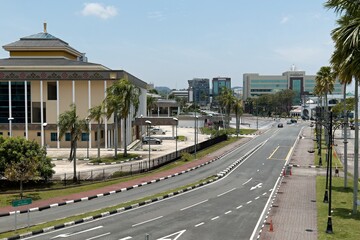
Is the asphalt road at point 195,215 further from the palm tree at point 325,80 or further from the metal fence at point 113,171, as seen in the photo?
the palm tree at point 325,80

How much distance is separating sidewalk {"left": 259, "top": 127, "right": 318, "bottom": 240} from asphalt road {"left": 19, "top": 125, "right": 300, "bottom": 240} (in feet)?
3.66

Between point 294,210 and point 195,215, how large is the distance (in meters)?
7.27

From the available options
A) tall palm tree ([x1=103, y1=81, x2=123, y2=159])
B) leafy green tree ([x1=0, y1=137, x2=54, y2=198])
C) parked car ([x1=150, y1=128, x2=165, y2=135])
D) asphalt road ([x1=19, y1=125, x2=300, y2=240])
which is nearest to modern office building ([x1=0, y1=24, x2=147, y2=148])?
tall palm tree ([x1=103, y1=81, x2=123, y2=159])

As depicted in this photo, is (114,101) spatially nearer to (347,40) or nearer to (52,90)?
(52,90)

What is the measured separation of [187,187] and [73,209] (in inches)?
463

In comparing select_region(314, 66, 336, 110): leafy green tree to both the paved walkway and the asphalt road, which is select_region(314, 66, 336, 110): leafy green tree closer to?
the paved walkway

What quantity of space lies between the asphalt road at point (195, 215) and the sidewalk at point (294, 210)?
1115 mm

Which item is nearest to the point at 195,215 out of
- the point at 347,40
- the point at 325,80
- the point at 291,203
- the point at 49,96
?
the point at 291,203

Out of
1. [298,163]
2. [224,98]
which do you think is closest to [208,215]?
[298,163]

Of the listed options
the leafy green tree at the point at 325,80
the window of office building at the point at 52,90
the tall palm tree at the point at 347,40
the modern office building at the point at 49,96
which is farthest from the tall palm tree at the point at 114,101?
the tall palm tree at the point at 347,40

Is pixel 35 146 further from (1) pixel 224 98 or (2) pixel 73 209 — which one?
(1) pixel 224 98

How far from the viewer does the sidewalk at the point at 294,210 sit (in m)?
23.4

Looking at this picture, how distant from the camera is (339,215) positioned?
27.5 meters

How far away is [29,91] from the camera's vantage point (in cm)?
6969
